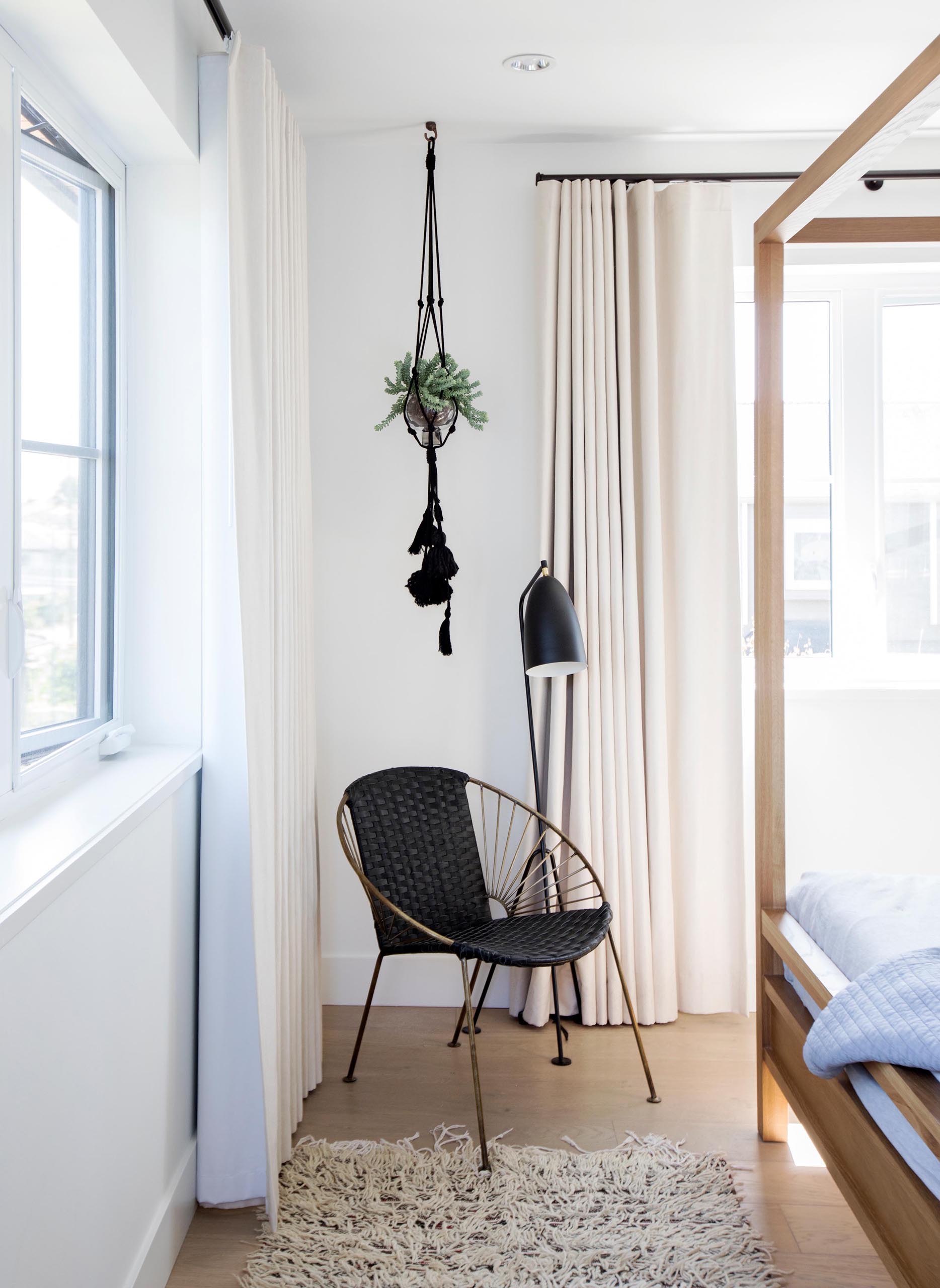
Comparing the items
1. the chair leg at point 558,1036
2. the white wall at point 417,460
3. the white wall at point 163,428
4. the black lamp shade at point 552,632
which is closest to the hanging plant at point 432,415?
the white wall at point 417,460

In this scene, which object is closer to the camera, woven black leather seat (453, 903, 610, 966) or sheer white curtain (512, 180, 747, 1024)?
woven black leather seat (453, 903, 610, 966)

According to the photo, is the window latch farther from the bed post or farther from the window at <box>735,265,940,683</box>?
the window at <box>735,265,940,683</box>

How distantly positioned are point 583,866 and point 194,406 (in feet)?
5.62

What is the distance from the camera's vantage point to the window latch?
1.58 m

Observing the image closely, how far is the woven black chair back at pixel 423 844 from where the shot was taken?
2.71 metres

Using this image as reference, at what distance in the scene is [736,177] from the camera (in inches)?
117

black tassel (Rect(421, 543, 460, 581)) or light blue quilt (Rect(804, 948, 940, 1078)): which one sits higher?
black tassel (Rect(421, 543, 460, 581))

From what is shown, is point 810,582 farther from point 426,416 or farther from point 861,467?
point 426,416

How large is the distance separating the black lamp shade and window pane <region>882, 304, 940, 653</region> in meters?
1.25

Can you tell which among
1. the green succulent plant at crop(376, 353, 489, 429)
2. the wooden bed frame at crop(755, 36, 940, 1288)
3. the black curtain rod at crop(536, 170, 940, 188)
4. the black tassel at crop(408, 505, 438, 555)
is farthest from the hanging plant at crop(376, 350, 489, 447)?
the wooden bed frame at crop(755, 36, 940, 1288)

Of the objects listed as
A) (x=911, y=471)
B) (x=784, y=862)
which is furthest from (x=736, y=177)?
(x=784, y=862)

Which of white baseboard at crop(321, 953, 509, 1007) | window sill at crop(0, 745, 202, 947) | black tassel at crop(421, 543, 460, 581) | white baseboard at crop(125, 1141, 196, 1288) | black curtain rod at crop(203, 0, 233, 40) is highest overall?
black curtain rod at crop(203, 0, 233, 40)

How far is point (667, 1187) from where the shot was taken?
7.04 feet

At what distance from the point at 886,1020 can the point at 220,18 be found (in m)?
2.39
